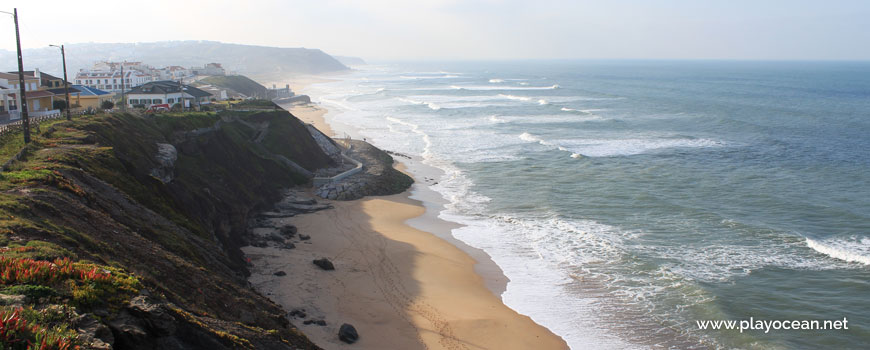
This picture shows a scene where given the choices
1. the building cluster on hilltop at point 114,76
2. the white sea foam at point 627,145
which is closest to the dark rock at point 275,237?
the white sea foam at point 627,145

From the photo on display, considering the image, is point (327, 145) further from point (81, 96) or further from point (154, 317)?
point (154, 317)

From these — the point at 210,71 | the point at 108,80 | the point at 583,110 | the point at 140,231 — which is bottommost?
the point at 583,110

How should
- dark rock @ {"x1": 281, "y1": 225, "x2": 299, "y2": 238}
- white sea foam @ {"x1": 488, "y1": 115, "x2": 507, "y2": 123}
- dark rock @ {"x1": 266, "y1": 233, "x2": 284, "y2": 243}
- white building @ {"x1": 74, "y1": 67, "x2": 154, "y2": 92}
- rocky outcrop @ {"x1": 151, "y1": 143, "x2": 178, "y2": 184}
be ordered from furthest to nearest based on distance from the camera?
white building @ {"x1": 74, "y1": 67, "x2": 154, "y2": 92}
white sea foam @ {"x1": 488, "y1": 115, "x2": 507, "y2": 123}
dark rock @ {"x1": 281, "y1": 225, "x2": 299, "y2": 238}
dark rock @ {"x1": 266, "y1": 233, "x2": 284, "y2": 243}
rocky outcrop @ {"x1": 151, "y1": 143, "x2": 178, "y2": 184}

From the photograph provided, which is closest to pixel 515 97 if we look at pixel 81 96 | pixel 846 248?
pixel 81 96

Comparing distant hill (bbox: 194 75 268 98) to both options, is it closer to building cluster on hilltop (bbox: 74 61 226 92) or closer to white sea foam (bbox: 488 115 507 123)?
building cluster on hilltop (bbox: 74 61 226 92)

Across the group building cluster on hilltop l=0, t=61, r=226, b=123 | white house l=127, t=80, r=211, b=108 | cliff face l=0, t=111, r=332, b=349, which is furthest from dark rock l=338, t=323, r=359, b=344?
white house l=127, t=80, r=211, b=108

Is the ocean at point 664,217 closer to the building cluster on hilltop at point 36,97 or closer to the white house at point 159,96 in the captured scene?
the white house at point 159,96
